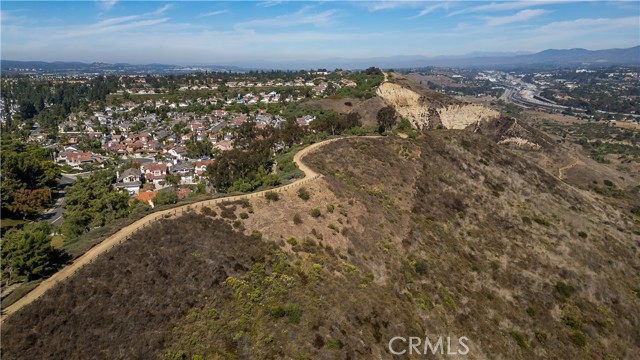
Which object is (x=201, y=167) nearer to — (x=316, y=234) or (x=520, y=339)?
Answer: (x=316, y=234)

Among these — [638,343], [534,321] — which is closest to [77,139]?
[534,321]

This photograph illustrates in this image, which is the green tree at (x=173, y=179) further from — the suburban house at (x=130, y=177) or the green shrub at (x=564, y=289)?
the green shrub at (x=564, y=289)

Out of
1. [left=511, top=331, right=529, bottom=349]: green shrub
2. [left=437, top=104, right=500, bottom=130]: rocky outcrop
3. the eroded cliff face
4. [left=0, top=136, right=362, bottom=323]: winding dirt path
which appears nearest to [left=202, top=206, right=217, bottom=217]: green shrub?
[left=0, top=136, right=362, bottom=323]: winding dirt path

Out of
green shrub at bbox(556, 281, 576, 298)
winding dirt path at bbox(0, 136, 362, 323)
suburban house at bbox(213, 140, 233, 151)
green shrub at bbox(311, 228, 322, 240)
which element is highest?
winding dirt path at bbox(0, 136, 362, 323)

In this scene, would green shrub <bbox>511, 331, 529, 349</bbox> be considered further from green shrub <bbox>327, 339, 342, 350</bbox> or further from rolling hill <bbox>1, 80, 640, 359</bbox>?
green shrub <bbox>327, 339, 342, 350</bbox>

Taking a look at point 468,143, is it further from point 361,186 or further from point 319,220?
point 319,220
